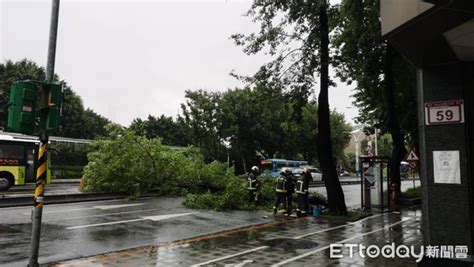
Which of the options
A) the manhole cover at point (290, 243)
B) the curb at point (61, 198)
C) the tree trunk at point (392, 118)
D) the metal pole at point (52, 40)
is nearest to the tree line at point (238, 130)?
the tree trunk at point (392, 118)

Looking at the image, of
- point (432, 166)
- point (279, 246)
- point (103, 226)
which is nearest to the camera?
point (432, 166)

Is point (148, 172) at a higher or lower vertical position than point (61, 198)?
higher

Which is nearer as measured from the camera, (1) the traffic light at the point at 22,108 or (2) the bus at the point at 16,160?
(1) the traffic light at the point at 22,108

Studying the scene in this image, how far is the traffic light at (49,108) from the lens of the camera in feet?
23.6

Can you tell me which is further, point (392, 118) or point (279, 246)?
point (392, 118)

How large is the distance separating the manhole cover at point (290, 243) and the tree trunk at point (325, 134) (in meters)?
5.67

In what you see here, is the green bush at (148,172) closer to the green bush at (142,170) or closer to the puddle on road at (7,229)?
the green bush at (142,170)

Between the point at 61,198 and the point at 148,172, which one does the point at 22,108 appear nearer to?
the point at 61,198

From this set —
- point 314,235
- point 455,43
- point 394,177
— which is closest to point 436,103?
point 455,43

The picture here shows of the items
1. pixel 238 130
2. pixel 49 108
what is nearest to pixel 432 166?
pixel 49 108

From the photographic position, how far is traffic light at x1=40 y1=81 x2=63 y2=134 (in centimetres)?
719

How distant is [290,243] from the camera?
32.9 feet

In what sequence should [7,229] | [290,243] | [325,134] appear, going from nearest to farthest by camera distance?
[290,243] → [7,229] → [325,134]

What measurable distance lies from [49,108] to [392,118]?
1745 centimetres
